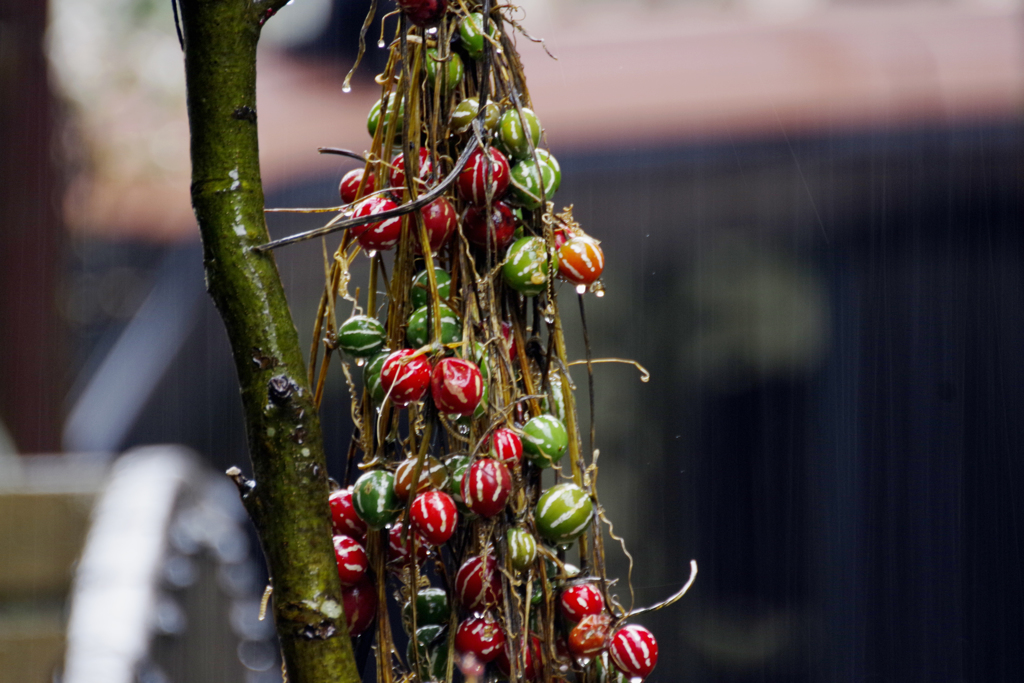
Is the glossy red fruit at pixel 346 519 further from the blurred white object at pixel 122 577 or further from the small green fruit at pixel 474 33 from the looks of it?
the blurred white object at pixel 122 577

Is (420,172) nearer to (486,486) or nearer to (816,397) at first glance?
(486,486)

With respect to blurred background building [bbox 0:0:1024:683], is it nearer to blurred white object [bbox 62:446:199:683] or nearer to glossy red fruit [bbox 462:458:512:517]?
blurred white object [bbox 62:446:199:683]

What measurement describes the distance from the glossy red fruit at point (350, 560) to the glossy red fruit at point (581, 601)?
104mm

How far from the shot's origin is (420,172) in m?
0.43

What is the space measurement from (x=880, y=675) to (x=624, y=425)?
630mm

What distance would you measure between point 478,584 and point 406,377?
0.35ft

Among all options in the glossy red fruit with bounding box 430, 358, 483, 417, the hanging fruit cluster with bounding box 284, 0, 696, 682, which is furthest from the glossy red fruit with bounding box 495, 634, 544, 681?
the glossy red fruit with bounding box 430, 358, 483, 417

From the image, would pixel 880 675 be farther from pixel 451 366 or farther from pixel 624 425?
pixel 451 366

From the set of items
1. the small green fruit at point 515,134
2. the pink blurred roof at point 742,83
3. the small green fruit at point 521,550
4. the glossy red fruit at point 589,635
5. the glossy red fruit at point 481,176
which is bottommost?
the glossy red fruit at point 589,635

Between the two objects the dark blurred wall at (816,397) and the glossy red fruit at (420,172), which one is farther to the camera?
the dark blurred wall at (816,397)

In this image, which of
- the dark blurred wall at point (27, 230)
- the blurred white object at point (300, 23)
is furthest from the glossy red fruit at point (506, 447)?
the blurred white object at point (300, 23)

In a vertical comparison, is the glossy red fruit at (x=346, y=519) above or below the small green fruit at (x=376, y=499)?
below

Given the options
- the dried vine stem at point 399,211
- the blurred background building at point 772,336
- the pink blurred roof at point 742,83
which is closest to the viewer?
the dried vine stem at point 399,211

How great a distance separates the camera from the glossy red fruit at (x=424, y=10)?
0.41m
